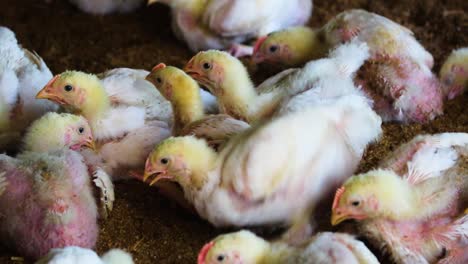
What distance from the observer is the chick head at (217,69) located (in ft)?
7.47

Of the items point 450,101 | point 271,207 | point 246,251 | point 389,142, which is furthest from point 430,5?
point 246,251

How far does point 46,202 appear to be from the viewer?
6.27 ft

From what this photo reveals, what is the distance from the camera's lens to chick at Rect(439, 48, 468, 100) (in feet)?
8.53

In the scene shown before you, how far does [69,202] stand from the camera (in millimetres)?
1923

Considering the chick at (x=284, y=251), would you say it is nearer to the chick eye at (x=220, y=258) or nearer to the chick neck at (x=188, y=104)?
the chick eye at (x=220, y=258)

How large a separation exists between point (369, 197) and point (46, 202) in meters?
0.79

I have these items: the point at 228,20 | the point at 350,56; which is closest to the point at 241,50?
the point at 228,20

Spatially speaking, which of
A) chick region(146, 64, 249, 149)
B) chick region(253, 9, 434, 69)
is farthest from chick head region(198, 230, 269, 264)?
chick region(253, 9, 434, 69)

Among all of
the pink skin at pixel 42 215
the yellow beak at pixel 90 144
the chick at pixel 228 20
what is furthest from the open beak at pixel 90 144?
the chick at pixel 228 20

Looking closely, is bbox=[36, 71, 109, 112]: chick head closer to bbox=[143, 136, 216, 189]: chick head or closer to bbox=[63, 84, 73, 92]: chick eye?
bbox=[63, 84, 73, 92]: chick eye

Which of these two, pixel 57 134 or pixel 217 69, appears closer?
pixel 57 134

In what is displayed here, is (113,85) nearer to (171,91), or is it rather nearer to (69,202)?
(171,91)

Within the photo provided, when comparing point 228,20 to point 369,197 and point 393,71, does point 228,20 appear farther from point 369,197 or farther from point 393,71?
point 369,197

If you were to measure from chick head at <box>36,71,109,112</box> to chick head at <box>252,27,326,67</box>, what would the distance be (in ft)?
2.26
